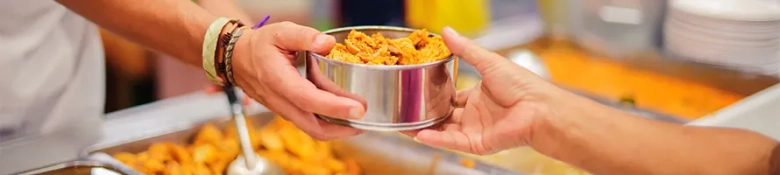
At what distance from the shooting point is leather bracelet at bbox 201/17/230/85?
1200mm

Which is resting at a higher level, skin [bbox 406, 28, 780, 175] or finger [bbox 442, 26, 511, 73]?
finger [bbox 442, 26, 511, 73]

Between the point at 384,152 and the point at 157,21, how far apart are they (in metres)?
0.48

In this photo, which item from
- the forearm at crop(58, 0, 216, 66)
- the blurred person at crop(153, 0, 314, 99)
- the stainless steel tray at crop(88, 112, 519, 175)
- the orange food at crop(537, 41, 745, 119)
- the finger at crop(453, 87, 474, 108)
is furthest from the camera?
the blurred person at crop(153, 0, 314, 99)

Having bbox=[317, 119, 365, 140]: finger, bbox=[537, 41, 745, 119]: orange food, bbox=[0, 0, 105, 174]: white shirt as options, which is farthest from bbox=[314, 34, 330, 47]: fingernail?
bbox=[537, 41, 745, 119]: orange food

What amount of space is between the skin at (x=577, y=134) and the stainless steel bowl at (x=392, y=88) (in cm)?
6

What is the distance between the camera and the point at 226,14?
1484mm

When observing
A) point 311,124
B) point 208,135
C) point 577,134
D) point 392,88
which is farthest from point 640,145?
point 208,135

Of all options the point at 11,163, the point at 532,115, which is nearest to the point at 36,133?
the point at 11,163

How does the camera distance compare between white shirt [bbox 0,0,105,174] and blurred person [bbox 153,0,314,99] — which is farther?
blurred person [bbox 153,0,314,99]

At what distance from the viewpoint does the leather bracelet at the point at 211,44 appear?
47.3 inches

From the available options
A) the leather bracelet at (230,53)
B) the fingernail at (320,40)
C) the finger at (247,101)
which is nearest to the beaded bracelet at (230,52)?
the leather bracelet at (230,53)

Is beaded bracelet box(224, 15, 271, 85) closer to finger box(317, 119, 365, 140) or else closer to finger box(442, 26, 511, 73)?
finger box(317, 119, 365, 140)

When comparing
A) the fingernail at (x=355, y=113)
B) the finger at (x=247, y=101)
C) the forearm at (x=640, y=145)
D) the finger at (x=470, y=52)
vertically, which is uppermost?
the finger at (x=470, y=52)

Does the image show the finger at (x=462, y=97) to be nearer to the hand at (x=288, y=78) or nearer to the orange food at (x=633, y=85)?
the hand at (x=288, y=78)
